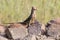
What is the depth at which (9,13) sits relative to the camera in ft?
21.9

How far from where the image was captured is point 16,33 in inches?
209

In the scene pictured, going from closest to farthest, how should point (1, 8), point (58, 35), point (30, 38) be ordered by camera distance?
point (30, 38) → point (58, 35) → point (1, 8)

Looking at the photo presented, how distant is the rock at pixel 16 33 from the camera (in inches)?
208

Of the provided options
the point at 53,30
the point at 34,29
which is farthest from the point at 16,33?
the point at 53,30

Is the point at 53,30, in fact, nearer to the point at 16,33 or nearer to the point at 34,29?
the point at 34,29

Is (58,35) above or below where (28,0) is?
below

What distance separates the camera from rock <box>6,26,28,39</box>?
5.28m

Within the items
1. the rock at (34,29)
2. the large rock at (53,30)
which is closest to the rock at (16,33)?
the rock at (34,29)

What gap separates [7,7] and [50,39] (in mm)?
1502

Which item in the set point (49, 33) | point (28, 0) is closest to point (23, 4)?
point (28, 0)

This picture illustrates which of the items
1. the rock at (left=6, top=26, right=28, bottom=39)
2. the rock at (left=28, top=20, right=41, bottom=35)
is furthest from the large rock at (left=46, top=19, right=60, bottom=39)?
the rock at (left=6, top=26, right=28, bottom=39)

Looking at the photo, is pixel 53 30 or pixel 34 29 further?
pixel 53 30

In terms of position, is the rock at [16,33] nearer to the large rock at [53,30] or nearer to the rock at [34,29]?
the rock at [34,29]

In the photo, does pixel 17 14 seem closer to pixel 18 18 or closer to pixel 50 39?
pixel 18 18
